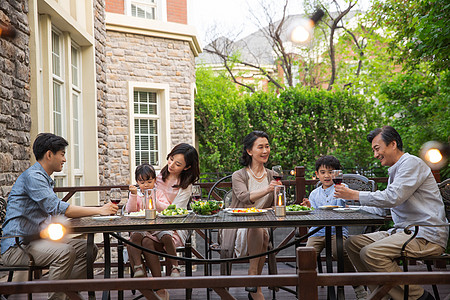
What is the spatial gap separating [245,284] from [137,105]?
10.8 meters

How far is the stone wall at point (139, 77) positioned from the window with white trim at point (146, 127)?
39cm

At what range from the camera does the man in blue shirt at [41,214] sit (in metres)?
3.51

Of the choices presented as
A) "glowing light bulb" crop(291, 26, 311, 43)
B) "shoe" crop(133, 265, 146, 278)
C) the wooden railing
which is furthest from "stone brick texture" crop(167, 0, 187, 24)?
"glowing light bulb" crop(291, 26, 311, 43)

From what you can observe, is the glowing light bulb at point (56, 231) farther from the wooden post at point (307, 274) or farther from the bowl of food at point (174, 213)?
the wooden post at point (307, 274)

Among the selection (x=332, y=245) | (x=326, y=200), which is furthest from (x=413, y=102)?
(x=332, y=245)

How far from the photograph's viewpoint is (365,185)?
4.73 metres

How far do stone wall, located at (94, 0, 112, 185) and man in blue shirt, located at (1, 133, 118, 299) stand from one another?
4897 millimetres

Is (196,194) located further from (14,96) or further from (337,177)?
(14,96)

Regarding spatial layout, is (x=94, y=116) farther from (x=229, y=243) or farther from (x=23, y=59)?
(x=229, y=243)

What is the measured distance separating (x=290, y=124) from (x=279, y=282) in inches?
499

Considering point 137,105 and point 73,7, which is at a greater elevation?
point 73,7

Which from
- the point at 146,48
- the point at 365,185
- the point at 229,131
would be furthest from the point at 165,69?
the point at 365,185

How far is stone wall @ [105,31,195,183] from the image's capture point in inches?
459

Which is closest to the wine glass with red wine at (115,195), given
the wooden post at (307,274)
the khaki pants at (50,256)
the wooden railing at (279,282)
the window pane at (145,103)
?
the khaki pants at (50,256)
